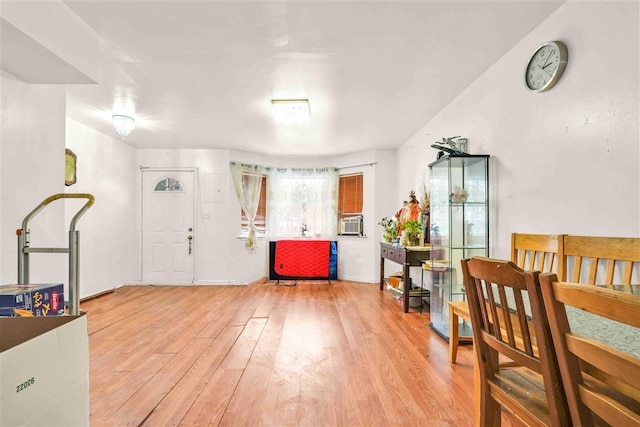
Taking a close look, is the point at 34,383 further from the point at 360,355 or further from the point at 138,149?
the point at 138,149

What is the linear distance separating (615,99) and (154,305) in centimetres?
487

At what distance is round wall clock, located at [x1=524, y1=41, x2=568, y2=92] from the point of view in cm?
193

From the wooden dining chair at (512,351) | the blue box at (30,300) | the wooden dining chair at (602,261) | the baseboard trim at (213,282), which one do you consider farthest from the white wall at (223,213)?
the wooden dining chair at (512,351)

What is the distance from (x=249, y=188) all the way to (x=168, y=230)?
161 cm

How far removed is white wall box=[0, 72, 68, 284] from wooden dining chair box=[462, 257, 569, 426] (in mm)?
2734

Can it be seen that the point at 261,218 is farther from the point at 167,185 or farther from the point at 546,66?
the point at 546,66

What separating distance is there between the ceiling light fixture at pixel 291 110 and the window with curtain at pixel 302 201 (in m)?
2.50

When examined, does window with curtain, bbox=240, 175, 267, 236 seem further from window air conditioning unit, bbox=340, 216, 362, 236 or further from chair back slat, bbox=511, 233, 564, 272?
chair back slat, bbox=511, 233, 564, 272

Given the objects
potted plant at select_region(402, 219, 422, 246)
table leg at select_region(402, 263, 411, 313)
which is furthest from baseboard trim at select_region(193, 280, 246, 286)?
potted plant at select_region(402, 219, 422, 246)

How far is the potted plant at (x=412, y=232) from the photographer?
3.99 m

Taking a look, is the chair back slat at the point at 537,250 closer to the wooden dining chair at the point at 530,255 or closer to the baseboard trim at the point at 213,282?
the wooden dining chair at the point at 530,255

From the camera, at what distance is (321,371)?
2281 millimetres

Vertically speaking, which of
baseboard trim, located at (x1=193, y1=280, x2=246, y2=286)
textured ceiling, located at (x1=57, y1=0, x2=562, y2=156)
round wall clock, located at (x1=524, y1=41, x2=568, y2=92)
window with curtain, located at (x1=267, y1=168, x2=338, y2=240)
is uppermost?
textured ceiling, located at (x1=57, y1=0, x2=562, y2=156)

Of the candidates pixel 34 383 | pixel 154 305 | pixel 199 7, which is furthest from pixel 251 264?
pixel 34 383
